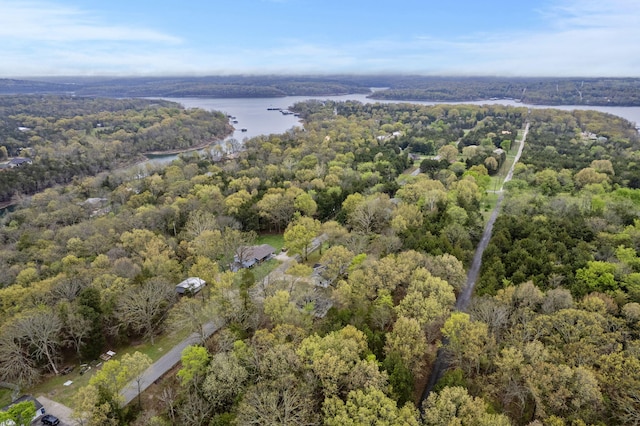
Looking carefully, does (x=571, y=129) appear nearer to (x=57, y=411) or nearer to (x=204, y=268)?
(x=204, y=268)

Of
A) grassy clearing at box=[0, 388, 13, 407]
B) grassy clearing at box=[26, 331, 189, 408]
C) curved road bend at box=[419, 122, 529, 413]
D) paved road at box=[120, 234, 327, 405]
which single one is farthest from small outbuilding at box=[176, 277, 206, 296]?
curved road bend at box=[419, 122, 529, 413]

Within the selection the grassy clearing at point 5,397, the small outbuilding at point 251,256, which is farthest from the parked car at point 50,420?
the small outbuilding at point 251,256

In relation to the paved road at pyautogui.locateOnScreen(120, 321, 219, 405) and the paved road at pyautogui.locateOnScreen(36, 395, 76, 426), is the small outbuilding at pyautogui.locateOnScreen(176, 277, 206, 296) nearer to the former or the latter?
the paved road at pyautogui.locateOnScreen(120, 321, 219, 405)

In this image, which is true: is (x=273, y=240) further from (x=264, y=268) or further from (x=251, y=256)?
(x=264, y=268)

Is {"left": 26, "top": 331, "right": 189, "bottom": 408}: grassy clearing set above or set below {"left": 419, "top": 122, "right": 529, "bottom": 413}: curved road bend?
below

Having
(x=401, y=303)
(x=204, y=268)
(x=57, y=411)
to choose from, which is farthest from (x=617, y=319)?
(x=57, y=411)

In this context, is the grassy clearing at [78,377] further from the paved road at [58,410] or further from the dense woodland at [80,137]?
the dense woodland at [80,137]
